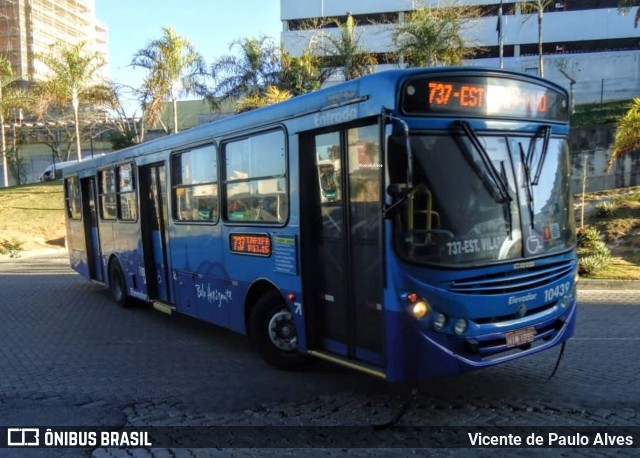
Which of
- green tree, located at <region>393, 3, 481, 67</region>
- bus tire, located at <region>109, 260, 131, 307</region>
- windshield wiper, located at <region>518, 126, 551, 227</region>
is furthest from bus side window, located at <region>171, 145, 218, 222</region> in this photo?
green tree, located at <region>393, 3, 481, 67</region>

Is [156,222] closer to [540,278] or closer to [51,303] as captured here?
[51,303]

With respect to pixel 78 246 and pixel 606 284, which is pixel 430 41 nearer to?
pixel 606 284

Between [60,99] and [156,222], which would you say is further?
[60,99]

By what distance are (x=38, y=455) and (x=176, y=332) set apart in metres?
4.19

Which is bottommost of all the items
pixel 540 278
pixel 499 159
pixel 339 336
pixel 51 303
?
pixel 51 303

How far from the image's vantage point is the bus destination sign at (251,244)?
20.7 ft

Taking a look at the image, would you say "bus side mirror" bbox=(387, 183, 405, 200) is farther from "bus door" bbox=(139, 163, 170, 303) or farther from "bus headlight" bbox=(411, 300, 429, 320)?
→ "bus door" bbox=(139, 163, 170, 303)

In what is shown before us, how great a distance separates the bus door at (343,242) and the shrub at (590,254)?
858cm

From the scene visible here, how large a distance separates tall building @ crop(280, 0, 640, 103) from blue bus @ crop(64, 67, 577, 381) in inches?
1398

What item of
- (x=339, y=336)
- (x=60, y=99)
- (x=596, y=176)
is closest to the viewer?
(x=339, y=336)

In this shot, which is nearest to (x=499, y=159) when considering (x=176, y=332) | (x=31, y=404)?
(x=31, y=404)

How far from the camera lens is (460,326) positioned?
15.1 feet

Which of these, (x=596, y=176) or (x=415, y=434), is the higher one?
(x=596, y=176)

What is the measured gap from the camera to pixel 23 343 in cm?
818
